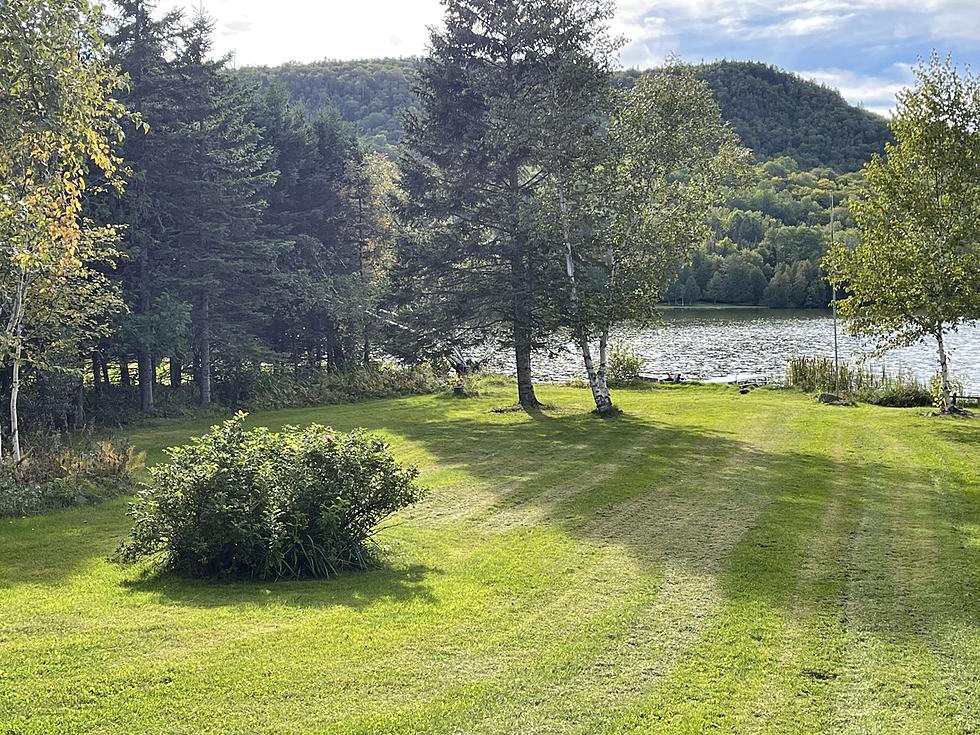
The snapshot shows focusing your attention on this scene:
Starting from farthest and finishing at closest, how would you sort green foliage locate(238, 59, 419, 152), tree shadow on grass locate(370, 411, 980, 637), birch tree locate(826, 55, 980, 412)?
green foliage locate(238, 59, 419, 152), birch tree locate(826, 55, 980, 412), tree shadow on grass locate(370, 411, 980, 637)

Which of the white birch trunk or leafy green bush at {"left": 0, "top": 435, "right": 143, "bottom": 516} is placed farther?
the white birch trunk

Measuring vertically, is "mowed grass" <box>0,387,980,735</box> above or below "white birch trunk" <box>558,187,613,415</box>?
below

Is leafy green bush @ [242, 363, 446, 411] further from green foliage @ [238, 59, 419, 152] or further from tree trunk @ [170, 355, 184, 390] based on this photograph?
green foliage @ [238, 59, 419, 152]

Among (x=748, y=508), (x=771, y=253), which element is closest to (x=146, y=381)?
(x=748, y=508)

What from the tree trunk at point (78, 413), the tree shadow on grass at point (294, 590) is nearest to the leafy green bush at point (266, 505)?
the tree shadow on grass at point (294, 590)

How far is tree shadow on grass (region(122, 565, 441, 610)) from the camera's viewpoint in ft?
23.1

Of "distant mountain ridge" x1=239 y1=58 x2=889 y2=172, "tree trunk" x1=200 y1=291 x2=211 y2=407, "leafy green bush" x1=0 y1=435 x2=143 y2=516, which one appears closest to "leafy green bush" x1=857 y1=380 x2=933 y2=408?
"leafy green bush" x1=0 y1=435 x2=143 y2=516

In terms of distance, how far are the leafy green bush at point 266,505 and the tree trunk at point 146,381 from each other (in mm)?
16558

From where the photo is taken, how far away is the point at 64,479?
12531mm

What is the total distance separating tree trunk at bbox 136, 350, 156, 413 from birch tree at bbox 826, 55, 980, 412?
18.4 metres

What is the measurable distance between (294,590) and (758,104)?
124223 millimetres

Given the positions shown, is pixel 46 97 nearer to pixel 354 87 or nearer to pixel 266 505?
pixel 266 505

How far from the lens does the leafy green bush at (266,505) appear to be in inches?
307

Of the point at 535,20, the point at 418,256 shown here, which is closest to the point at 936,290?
the point at 535,20
